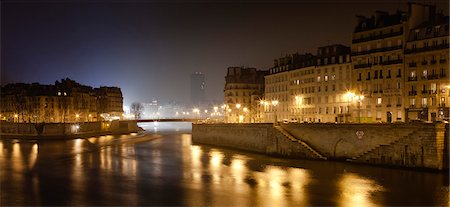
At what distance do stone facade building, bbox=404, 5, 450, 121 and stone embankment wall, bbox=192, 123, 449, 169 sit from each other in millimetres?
15966

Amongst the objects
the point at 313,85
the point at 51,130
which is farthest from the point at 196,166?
the point at 51,130

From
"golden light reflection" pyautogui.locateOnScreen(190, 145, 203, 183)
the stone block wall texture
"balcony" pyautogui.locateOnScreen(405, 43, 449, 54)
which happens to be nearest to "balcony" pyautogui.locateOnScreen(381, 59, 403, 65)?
"balcony" pyautogui.locateOnScreen(405, 43, 449, 54)

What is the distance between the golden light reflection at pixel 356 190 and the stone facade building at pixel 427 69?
80.8 ft

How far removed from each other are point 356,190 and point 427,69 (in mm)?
33460

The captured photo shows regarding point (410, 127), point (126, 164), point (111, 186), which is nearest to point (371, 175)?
point (410, 127)

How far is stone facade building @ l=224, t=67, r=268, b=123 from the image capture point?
117m

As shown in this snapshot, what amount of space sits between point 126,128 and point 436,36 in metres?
92.8

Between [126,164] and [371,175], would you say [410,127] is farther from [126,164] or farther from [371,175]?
[126,164]

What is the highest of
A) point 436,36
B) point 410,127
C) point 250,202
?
point 436,36

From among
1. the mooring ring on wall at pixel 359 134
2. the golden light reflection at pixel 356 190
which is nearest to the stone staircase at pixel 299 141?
the mooring ring on wall at pixel 359 134

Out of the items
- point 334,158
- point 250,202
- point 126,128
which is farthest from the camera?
point 126,128

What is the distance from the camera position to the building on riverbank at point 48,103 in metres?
128

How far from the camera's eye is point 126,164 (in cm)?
5353

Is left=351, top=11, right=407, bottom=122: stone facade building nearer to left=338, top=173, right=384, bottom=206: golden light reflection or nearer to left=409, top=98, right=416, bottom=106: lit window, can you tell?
left=409, top=98, right=416, bottom=106: lit window
